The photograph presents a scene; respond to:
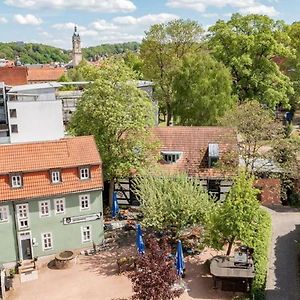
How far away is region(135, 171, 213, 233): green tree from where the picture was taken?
2548 cm

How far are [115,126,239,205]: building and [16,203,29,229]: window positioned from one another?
8.61 m

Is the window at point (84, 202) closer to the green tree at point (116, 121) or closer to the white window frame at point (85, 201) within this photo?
the white window frame at point (85, 201)

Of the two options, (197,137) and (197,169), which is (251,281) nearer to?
(197,169)

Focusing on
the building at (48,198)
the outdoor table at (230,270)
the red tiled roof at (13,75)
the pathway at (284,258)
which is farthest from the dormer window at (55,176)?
the red tiled roof at (13,75)

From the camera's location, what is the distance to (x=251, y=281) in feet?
74.4

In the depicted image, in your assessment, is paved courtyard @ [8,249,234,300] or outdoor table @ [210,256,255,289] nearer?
outdoor table @ [210,256,255,289]

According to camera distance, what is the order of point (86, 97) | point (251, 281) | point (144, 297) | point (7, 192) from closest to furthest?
point (144, 297) < point (251, 281) < point (7, 192) < point (86, 97)

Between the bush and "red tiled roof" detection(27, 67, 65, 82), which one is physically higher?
"red tiled roof" detection(27, 67, 65, 82)

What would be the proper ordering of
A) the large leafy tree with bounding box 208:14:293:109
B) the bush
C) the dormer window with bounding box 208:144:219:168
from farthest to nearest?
the large leafy tree with bounding box 208:14:293:109 → the dormer window with bounding box 208:144:219:168 → the bush

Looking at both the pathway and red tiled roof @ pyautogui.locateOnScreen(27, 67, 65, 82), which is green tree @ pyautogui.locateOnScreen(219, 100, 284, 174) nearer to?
the pathway

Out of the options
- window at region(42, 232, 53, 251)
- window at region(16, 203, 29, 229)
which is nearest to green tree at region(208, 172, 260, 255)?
window at region(42, 232, 53, 251)

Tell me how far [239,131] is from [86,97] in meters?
11.5

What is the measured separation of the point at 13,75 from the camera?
56.0 meters

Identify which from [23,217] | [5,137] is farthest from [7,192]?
[5,137]
